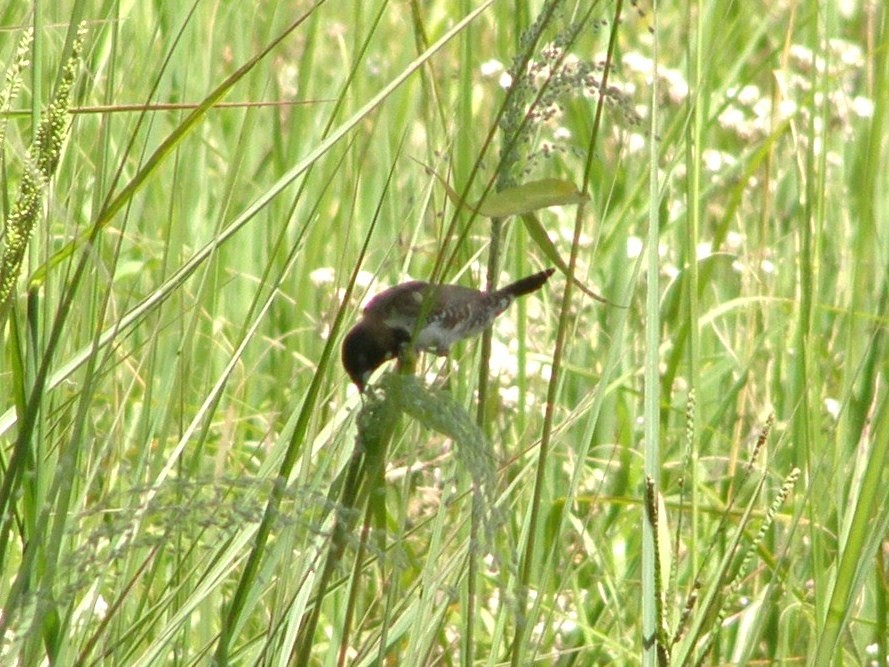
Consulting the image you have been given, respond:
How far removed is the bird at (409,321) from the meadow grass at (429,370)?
4cm

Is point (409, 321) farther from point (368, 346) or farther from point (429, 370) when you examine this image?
point (429, 370)

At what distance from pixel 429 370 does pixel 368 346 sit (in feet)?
0.57

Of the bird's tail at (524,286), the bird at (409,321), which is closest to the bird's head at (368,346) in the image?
the bird at (409,321)

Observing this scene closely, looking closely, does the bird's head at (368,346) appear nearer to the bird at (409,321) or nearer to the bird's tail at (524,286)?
the bird at (409,321)

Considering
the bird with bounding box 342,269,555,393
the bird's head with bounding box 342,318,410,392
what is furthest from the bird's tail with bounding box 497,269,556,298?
the bird's head with bounding box 342,318,410,392

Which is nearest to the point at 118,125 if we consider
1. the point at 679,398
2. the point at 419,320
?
the point at 679,398

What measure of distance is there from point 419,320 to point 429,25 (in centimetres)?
297

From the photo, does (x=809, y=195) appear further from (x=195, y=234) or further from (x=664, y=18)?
(x=664, y=18)

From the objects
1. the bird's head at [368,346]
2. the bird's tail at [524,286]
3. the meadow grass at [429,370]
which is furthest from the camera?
the bird's head at [368,346]

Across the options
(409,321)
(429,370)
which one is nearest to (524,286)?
(409,321)

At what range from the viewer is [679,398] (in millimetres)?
2812

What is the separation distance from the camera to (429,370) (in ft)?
5.92

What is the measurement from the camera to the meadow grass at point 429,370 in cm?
109

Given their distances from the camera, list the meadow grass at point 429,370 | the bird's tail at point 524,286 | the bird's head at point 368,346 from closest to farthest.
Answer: the meadow grass at point 429,370 → the bird's tail at point 524,286 → the bird's head at point 368,346
